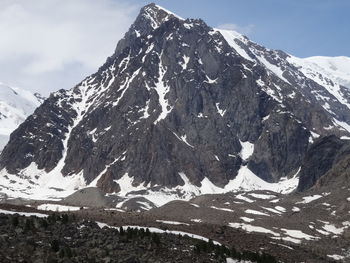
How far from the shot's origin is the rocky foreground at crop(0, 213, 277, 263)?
42425mm

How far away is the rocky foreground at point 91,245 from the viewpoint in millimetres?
42425

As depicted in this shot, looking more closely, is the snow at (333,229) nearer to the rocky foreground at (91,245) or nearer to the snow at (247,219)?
the snow at (247,219)

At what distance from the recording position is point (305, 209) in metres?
161

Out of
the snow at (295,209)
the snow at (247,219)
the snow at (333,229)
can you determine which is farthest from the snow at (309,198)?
the snow at (333,229)

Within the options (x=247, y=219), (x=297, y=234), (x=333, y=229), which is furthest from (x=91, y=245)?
(x=247, y=219)

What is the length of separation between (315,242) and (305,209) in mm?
57405

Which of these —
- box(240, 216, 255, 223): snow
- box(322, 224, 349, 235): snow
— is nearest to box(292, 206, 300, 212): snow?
box(240, 216, 255, 223): snow

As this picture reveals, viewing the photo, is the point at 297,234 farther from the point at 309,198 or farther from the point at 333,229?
the point at 309,198

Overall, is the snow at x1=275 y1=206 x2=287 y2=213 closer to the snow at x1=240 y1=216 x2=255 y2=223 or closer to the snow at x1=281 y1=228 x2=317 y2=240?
the snow at x1=240 y1=216 x2=255 y2=223

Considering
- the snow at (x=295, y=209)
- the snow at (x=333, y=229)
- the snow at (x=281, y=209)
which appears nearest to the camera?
the snow at (x=333, y=229)

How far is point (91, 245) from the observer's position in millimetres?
47062

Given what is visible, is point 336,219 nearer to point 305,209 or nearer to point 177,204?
point 305,209

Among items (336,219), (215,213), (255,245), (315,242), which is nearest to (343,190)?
(336,219)

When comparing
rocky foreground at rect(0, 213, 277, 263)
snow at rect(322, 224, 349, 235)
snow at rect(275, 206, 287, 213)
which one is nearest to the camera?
rocky foreground at rect(0, 213, 277, 263)
